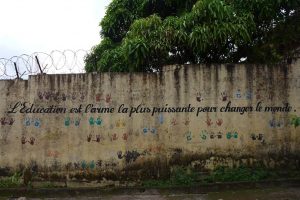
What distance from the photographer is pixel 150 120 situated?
9.77 m

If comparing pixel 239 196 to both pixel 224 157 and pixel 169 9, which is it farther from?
pixel 169 9

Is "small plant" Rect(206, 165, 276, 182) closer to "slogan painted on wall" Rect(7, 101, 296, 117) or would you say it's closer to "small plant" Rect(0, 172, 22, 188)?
"slogan painted on wall" Rect(7, 101, 296, 117)

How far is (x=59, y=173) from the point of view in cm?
965

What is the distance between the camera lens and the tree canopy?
10.5 metres

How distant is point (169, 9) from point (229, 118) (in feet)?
16.1

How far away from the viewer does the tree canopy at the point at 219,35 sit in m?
10.5

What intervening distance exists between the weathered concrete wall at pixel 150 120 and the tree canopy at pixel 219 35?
937 mm

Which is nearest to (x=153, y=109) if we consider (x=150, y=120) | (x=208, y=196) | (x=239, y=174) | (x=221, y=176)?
(x=150, y=120)

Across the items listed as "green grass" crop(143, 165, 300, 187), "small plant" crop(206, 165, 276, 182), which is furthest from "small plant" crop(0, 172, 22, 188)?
"small plant" crop(206, 165, 276, 182)

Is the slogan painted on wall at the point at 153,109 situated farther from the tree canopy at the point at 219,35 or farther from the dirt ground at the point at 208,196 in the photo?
the dirt ground at the point at 208,196

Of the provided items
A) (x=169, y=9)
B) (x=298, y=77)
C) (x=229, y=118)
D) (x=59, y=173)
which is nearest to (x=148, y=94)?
(x=229, y=118)

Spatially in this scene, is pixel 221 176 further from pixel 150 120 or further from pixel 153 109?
pixel 153 109

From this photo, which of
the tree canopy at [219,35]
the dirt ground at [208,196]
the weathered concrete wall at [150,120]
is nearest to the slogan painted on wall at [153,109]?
the weathered concrete wall at [150,120]

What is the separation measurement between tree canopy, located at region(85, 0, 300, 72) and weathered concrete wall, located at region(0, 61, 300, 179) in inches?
36.9
